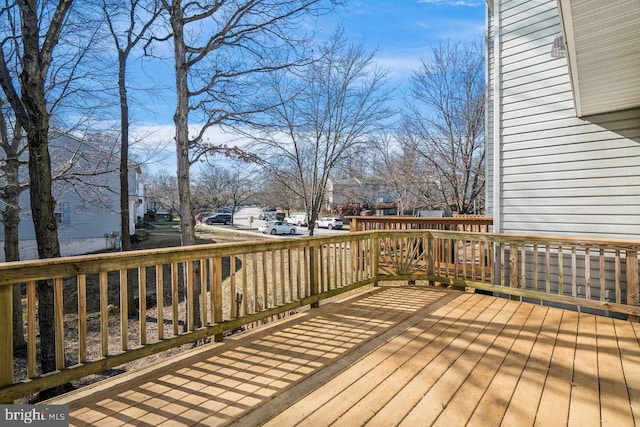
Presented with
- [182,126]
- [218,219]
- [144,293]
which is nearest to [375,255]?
[144,293]

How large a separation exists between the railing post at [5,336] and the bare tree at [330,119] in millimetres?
9089

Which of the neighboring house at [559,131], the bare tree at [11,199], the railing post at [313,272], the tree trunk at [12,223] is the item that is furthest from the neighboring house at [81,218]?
the neighboring house at [559,131]

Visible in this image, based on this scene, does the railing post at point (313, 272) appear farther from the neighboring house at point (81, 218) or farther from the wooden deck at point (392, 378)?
the neighboring house at point (81, 218)

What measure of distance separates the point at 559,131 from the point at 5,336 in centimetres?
633

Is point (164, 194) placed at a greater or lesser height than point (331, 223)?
greater

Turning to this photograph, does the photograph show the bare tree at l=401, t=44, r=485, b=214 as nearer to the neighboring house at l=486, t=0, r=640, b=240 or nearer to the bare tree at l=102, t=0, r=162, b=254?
the neighboring house at l=486, t=0, r=640, b=240

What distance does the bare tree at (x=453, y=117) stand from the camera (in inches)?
481

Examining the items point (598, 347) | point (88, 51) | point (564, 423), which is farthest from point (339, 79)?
point (564, 423)

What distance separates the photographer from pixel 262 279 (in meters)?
4.58

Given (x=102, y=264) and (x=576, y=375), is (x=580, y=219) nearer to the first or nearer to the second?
(x=576, y=375)

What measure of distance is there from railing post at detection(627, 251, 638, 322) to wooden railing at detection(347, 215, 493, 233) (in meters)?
2.79

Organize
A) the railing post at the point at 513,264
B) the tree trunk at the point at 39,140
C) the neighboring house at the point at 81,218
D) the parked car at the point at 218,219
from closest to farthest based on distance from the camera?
the tree trunk at the point at 39,140, the railing post at the point at 513,264, the neighboring house at the point at 81,218, the parked car at the point at 218,219

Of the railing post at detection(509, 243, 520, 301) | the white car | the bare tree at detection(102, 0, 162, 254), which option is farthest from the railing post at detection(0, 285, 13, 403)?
the white car

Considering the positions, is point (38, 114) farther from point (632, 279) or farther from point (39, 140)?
point (632, 279)
